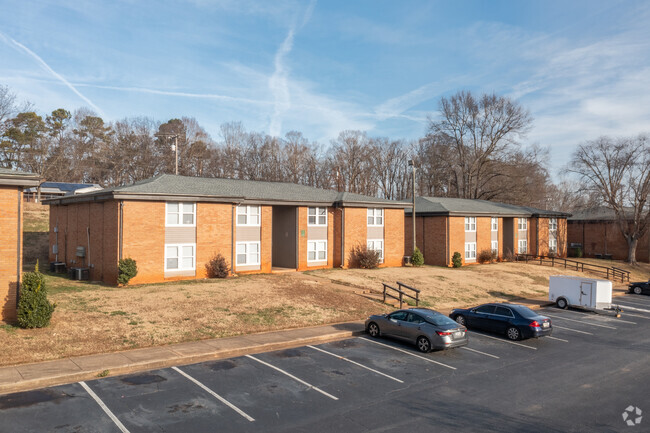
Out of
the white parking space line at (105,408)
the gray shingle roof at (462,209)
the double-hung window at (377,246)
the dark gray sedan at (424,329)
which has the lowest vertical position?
the white parking space line at (105,408)

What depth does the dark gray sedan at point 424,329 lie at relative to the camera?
598 inches

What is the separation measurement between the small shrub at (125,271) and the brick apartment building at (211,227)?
0.55 m

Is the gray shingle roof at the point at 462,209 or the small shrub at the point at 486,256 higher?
the gray shingle roof at the point at 462,209

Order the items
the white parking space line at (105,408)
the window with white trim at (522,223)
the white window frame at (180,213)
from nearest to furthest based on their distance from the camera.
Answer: the white parking space line at (105,408)
the white window frame at (180,213)
the window with white trim at (522,223)

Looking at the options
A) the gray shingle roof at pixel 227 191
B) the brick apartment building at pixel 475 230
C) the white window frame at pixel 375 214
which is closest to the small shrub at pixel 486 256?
the brick apartment building at pixel 475 230

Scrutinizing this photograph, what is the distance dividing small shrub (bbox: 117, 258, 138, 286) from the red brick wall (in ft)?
23.3

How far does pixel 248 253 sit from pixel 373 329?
565 inches

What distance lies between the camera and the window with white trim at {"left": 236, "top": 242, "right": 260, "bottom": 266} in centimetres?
2961

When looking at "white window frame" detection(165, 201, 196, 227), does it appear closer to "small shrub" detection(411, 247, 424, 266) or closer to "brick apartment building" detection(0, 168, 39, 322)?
"brick apartment building" detection(0, 168, 39, 322)

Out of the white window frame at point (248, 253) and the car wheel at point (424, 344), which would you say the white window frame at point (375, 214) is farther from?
the car wheel at point (424, 344)

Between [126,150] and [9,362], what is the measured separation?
2404 inches

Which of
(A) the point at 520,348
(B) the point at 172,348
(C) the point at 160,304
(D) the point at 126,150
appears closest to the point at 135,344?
(B) the point at 172,348

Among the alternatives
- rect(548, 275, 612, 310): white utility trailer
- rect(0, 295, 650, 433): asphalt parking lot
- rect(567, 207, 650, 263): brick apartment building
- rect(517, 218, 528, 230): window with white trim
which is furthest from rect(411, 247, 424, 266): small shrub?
rect(567, 207, 650, 263): brick apartment building

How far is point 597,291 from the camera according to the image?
24422 millimetres
